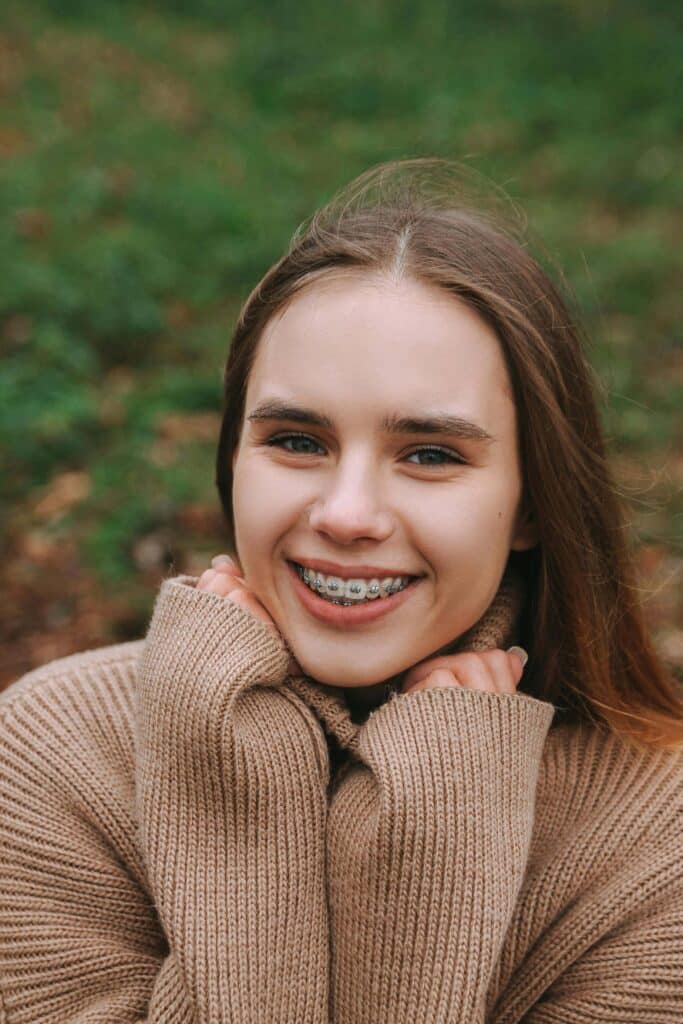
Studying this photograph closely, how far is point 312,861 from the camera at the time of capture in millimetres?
2135

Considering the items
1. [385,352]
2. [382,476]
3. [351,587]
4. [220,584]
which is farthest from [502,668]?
[385,352]

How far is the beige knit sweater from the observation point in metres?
2.01

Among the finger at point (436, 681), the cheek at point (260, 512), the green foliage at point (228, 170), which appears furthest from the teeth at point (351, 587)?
the green foliage at point (228, 170)

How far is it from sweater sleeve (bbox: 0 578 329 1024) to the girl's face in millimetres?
173

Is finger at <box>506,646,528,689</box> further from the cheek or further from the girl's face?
the cheek

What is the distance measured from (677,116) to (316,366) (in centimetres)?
828

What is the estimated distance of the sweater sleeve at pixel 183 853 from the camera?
80.3 inches

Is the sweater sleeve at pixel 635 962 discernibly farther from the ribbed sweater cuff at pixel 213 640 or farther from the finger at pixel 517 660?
the ribbed sweater cuff at pixel 213 640

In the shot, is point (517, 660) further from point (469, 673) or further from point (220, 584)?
point (220, 584)

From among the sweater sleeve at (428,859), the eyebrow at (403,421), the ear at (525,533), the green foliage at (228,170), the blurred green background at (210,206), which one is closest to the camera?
the sweater sleeve at (428,859)

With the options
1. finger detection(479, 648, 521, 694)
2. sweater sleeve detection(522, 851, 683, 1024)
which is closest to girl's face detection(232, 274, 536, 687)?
finger detection(479, 648, 521, 694)

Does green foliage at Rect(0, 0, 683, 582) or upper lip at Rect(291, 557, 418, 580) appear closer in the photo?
upper lip at Rect(291, 557, 418, 580)

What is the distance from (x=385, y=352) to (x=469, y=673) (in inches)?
26.8

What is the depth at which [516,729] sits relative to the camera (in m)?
2.19
